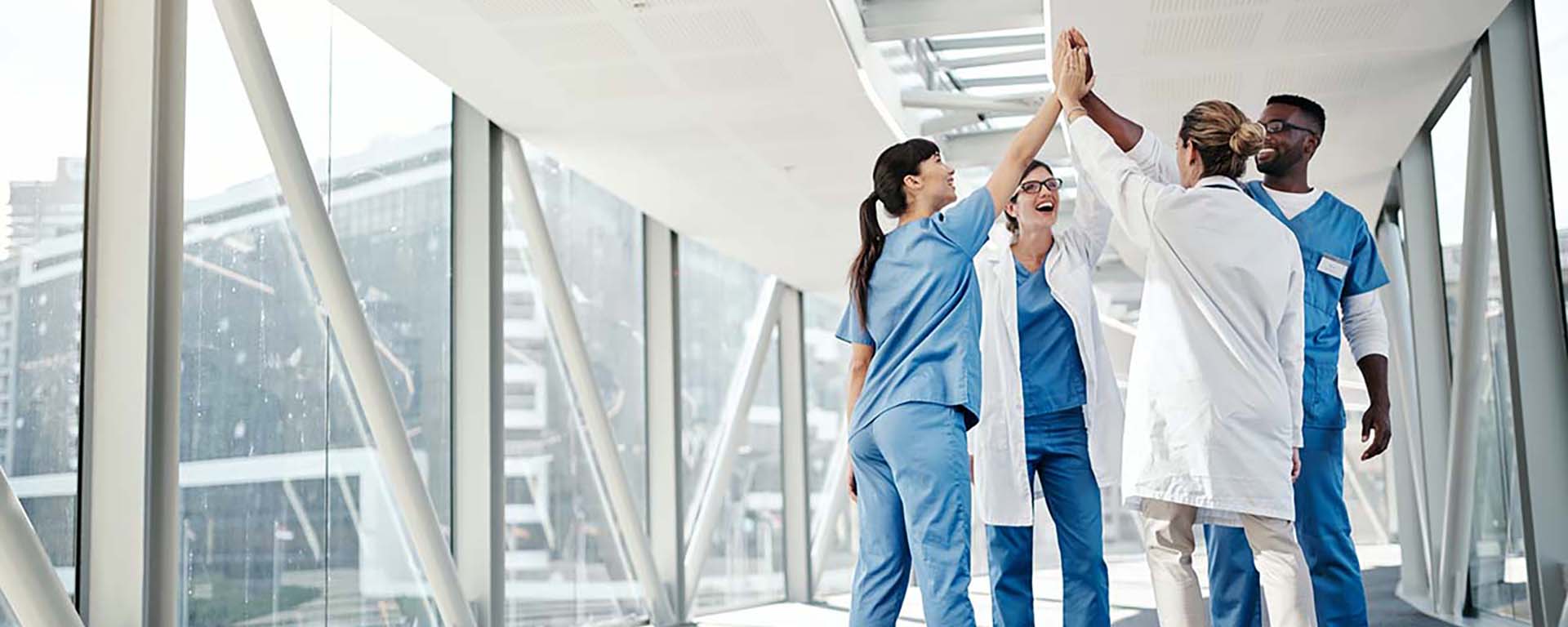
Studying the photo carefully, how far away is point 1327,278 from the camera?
12.4ft

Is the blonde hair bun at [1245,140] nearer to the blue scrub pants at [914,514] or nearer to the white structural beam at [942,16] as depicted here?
the blue scrub pants at [914,514]

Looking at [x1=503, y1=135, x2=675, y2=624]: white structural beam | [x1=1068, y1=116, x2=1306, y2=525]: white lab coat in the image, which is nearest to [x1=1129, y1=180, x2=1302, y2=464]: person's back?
[x1=1068, y1=116, x2=1306, y2=525]: white lab coat

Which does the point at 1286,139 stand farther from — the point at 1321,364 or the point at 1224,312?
the point at 1224,312

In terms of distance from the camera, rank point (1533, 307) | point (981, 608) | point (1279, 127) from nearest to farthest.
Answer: point (1279, 127), point (1533, 307), point (981, 608)

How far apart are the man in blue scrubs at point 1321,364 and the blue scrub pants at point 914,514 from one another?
86cm

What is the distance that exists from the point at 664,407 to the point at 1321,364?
5.68 metres

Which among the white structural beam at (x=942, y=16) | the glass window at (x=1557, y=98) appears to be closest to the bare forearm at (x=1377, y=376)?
the glass window at (x=1557, y=98)

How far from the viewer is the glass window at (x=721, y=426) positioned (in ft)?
31.0

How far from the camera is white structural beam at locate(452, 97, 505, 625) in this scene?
636 cm

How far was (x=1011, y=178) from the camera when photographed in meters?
3.47

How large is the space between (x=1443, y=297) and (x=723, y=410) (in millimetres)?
4531

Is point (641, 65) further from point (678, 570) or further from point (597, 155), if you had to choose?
point (678, 570)

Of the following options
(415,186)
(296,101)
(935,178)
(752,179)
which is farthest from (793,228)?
(935,178)

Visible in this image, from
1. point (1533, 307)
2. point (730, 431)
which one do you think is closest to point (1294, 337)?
point (1533, 307)
